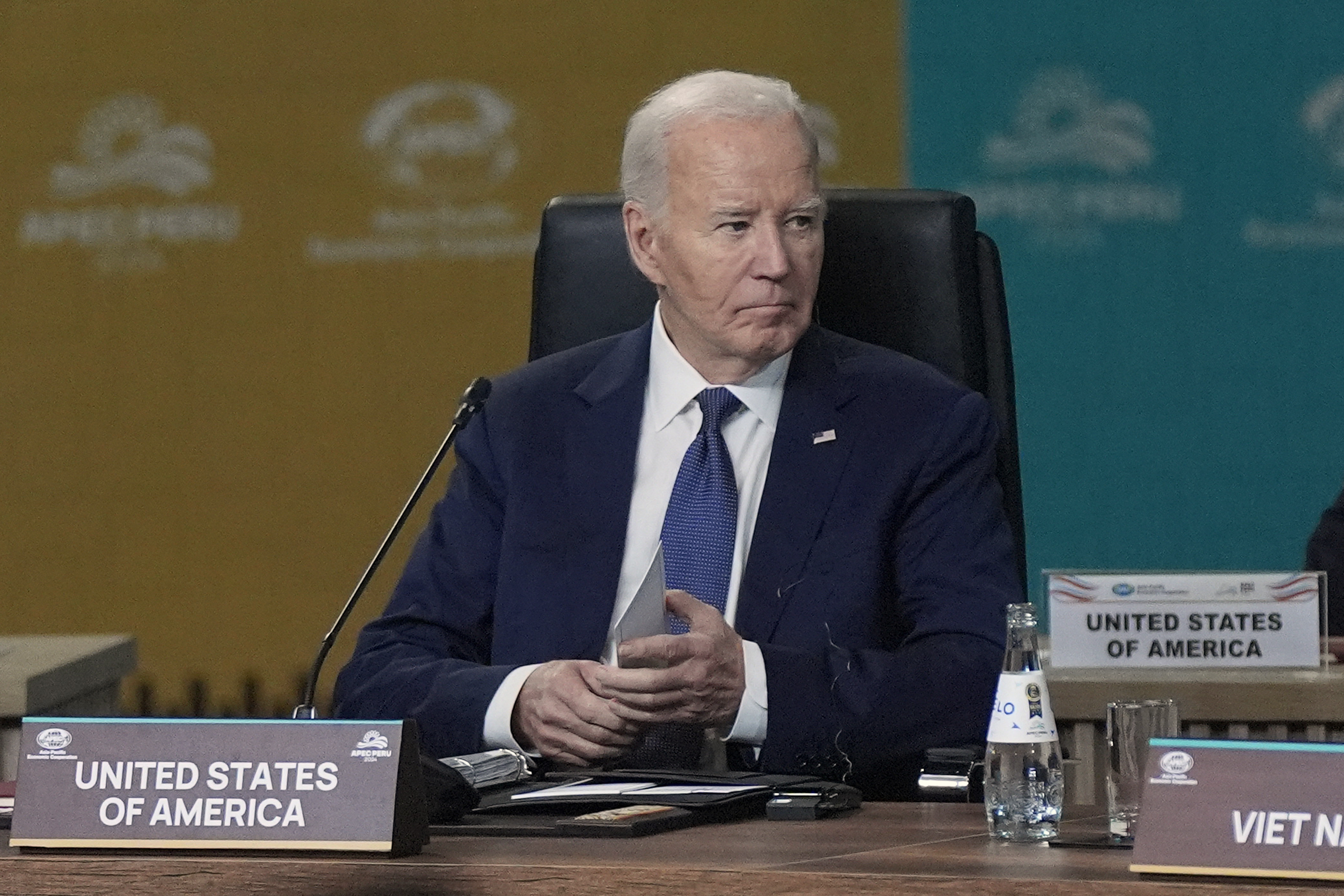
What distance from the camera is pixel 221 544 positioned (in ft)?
13.4

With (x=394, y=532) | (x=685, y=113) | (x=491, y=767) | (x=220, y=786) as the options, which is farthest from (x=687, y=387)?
(x=220, y=786)

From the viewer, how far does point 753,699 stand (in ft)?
6.20

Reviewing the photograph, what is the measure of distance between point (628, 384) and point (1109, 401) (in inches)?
67.2

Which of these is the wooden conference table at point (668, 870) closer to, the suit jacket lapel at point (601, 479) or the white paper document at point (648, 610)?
the white paper document at point (648, 610)

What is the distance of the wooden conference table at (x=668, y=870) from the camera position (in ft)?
3.59

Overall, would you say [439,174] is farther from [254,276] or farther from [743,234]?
[743,234]

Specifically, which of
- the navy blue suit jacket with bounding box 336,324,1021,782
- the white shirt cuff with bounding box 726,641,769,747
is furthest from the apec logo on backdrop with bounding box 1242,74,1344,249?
the white shirt cuff with bounding box 726,641,769,747

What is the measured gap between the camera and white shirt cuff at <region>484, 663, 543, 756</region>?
1.89 metres

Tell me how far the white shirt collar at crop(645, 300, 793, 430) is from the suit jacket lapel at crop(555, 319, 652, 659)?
0.02 m

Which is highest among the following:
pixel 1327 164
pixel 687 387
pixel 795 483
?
pixel 1327 164

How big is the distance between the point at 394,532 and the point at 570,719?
0.26m

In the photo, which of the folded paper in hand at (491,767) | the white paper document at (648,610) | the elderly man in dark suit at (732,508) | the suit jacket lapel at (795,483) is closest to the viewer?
the folded paper in hand at (491,767)

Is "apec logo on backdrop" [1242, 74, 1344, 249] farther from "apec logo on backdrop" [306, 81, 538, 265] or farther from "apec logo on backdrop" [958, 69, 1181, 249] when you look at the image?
"apec logo on backdrop" [306, 81, 538, 265]

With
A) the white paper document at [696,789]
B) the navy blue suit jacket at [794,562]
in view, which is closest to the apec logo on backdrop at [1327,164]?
the navy blue suit jacket at [794,562]
